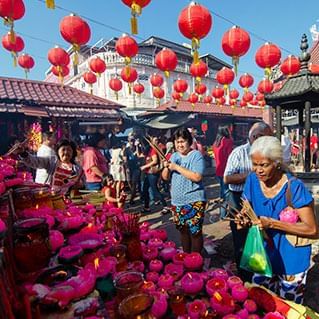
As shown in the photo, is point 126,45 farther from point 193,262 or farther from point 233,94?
point 233,94

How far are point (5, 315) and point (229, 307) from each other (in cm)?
83

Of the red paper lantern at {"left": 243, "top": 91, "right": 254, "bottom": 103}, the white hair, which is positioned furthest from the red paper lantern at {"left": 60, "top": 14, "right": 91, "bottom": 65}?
the red paper lantern at {"left": 243, "top": 91, "right": 254, "bottom": 103}

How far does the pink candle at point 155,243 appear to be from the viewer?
1741mm

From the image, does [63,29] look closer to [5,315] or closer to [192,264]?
[192,264]

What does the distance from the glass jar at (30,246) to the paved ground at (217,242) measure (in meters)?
1.09

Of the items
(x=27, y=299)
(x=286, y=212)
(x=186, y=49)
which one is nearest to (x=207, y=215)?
(x=286, y=212)

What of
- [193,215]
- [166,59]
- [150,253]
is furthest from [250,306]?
[166,59]

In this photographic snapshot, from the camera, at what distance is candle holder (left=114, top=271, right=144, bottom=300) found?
109 centimetres

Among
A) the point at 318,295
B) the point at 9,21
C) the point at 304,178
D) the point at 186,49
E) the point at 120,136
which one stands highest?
the point at 186,49

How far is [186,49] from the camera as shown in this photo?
90.1ft

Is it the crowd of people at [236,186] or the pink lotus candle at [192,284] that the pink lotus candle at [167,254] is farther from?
the crowd of people at [236,186]

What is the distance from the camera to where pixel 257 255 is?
164 centimetres

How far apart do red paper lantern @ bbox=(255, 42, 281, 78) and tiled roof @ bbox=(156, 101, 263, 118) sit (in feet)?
24.1

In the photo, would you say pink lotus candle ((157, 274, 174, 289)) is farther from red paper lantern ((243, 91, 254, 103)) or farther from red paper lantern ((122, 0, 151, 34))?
red paper lantern ((243, 91, 254, 103))
